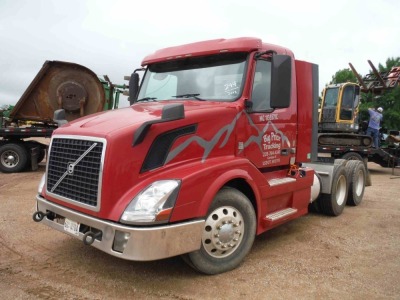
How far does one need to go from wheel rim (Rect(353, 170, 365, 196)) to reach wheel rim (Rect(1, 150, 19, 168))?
936cm

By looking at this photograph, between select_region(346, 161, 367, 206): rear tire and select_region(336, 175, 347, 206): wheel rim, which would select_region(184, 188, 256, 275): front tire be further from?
select_region(346, 161, 367, 206): rear tire

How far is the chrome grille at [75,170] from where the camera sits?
3.33 metres

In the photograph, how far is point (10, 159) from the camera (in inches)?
429

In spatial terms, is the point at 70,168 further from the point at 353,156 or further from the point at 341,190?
the point at 353,156

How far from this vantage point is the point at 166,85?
15.2 ft

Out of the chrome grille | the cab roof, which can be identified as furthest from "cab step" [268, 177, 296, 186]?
the chrome grille

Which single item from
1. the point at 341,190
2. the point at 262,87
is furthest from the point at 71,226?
the point at 341,190

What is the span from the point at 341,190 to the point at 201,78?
3.90 m

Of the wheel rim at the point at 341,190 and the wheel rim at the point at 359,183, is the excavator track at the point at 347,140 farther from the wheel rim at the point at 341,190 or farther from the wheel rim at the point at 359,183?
the wheel rim at the point at 341,190

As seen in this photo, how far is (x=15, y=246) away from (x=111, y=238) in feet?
6.68

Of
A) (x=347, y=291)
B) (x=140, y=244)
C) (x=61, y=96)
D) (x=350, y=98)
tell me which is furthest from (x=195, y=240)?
(x=350, y=98)

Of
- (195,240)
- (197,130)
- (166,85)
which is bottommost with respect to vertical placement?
(195,240)

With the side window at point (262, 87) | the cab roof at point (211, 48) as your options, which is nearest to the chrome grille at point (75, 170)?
the cab roof at point (211, 48)

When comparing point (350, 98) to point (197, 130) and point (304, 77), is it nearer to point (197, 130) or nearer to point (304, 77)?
point (304, 77)
